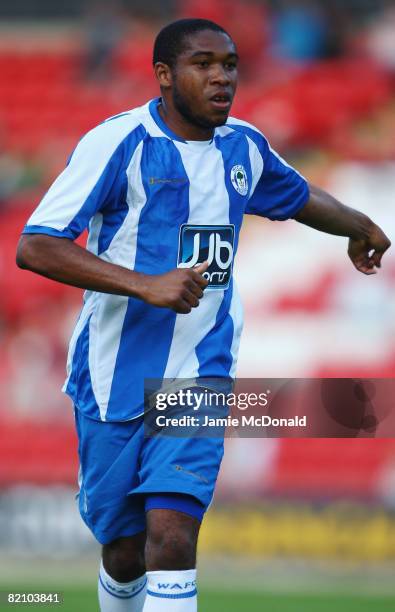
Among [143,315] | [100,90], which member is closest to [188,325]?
[143,315]

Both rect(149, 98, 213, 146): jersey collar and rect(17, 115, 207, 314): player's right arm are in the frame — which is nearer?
rect(17, 115, 207, 314): player's right arm

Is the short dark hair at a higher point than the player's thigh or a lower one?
higher

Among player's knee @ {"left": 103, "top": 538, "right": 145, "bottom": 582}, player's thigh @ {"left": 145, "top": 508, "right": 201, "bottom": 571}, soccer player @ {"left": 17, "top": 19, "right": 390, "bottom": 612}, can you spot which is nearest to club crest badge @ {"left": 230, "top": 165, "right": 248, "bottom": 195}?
soccer player @ {"left": 17, "top": 19, "right": 390, "bottom": 612}

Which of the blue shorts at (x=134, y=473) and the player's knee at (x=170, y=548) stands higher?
the blue shorts at (x=134, y=473)

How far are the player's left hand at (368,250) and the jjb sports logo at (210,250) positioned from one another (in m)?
0.73

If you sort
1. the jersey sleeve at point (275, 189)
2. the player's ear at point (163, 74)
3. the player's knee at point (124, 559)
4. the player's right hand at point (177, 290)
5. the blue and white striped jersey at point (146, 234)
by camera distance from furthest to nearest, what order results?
the jersey sleeve at point (275, 189)
the player's knee at point (124, 559)
the player's ear at point (163, 74)
the blue and white striped jersey at point (146, 234)
the player's right hand at point (177, 290)

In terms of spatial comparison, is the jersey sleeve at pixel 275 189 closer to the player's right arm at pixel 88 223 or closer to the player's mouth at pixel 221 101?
the player's mouth at pixel 221 101

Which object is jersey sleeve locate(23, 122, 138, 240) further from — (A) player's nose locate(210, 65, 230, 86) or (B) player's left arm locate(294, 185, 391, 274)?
(B) player's left arm locate(294, 185, 391, 274)

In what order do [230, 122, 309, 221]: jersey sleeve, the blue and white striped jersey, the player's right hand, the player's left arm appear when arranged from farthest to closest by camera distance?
1. the player's left arm
2. [230, 122, 309, 221]: jersey sleeve
3. the blue and white striped jersey
4. the player's right hand

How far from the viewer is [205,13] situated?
40.8ft

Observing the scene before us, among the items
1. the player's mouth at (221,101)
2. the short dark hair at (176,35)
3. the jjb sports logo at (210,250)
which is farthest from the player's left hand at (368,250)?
the short dark hair at (176,35)

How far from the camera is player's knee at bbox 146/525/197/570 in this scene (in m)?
4.00

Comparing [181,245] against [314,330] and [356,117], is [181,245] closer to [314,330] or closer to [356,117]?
[314,330]

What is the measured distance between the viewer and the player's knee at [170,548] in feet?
13.1
